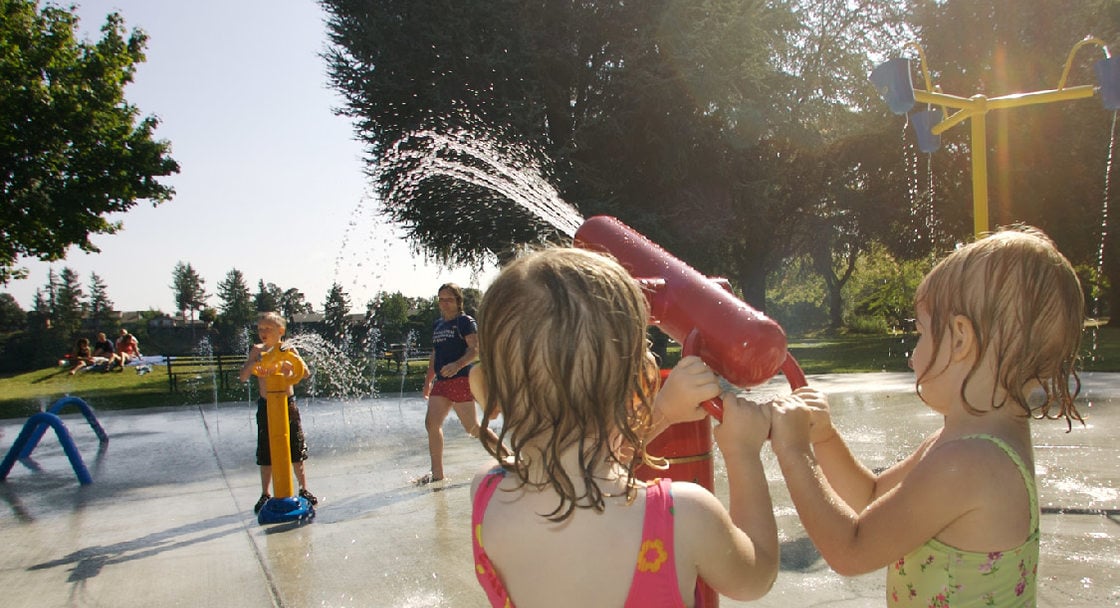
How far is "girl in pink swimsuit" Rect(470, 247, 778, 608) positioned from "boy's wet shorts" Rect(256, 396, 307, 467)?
4.36 meters

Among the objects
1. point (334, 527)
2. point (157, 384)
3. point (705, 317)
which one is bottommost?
point (157, 384)

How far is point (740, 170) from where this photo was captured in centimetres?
1997

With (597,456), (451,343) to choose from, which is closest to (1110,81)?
(451,343)

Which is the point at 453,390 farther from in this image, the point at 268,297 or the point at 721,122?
the point at 268,297

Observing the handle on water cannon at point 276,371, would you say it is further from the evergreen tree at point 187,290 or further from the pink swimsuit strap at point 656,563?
the evergreen tree at point 187,290

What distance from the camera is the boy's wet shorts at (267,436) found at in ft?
17.5

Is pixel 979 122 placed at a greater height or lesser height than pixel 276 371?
greater

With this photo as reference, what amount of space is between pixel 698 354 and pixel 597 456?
25cm

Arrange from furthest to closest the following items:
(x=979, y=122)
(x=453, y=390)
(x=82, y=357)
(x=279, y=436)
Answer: (x=82, y=357)
(x=453, y=390)
(x=979, y=122)
(x=279, y=436)

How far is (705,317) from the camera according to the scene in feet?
4.53

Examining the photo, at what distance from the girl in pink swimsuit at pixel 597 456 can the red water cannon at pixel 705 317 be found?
6 centimetres

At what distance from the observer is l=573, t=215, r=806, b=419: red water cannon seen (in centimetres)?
131

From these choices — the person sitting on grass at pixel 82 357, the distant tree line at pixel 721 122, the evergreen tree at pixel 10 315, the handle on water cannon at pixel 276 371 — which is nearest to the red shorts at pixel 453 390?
the handle on water cannon at pixel 276 371

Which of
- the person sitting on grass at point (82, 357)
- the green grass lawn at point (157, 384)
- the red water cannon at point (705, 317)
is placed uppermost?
the red water cannon at point (705, 317)
